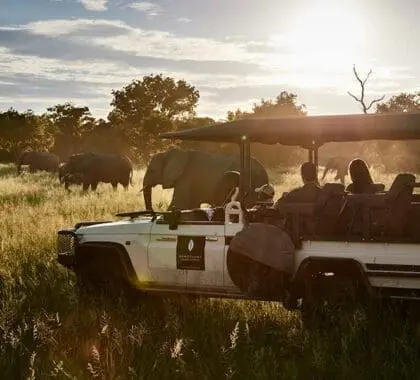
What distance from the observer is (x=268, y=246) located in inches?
264

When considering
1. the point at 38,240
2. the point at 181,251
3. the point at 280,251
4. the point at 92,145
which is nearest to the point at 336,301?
the point at 280,251

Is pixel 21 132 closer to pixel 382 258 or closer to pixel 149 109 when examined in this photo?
pixel 149 109

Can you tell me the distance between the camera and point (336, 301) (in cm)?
667

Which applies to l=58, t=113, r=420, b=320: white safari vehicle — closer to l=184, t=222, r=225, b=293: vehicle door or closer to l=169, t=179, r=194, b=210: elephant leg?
l=184, t=222, r=225, b=293: vehicle door

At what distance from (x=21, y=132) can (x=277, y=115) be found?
1128 inches

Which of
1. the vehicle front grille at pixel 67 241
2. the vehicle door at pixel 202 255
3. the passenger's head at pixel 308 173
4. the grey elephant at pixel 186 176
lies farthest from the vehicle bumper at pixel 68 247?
the grey elephant at pixel 186 176

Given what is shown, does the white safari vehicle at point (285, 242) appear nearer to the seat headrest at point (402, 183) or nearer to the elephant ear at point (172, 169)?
the seat headrest at point (402, 183)

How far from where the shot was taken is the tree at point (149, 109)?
2387 inches

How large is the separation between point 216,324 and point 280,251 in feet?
3.53

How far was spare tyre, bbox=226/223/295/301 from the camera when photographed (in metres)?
6.67

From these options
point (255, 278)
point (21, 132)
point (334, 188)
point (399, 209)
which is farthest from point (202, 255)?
point (21, 132)

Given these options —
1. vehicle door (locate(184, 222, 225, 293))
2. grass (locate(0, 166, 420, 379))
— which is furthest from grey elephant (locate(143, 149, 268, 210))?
vehicle door (locate(184, 222, 225, 293))

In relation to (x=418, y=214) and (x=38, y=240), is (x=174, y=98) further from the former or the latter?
(x=418, y=214)

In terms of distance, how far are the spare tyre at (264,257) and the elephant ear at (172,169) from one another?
10985 mm
